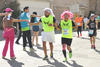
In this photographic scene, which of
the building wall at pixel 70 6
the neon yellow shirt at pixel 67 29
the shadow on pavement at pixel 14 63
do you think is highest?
the building wall at pixel 70 6

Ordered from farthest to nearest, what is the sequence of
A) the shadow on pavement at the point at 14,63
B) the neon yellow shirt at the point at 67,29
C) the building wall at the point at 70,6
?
the building wall at the point at 70,6 < the neon yellow shirt at the point at 67,29 < the shadow on pavement at the point at 14,63

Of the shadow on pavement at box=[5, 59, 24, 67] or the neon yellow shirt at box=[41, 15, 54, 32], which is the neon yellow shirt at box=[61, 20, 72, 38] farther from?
the shadow on pavement at box=[5, 59, 24, 67]

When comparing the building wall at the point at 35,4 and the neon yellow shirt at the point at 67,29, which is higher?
the building wall at the point at 35,4

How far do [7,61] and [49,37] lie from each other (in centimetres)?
162

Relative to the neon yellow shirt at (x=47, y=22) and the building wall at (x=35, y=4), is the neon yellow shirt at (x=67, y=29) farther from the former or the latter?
the building wall at (x=35, y=4)

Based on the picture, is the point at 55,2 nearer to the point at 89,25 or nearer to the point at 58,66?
the point at 89,25

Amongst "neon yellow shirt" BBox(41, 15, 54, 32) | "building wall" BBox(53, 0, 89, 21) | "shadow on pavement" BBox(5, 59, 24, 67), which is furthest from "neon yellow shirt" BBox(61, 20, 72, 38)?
"building wall" BBox(53, 0, 89, 21)

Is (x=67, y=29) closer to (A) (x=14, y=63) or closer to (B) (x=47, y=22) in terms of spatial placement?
(B) (x=47, y=22)

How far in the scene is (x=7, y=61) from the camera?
6918mm

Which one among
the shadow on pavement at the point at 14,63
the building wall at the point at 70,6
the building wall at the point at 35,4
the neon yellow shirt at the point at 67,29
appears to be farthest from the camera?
the building wall at the point at 70,6

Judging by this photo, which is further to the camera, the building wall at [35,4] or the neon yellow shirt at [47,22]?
the building wall at [35,4]

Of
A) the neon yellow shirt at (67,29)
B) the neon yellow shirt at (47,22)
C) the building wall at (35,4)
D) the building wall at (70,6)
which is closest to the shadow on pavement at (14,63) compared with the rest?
the neon yellow shirt at (47,22)

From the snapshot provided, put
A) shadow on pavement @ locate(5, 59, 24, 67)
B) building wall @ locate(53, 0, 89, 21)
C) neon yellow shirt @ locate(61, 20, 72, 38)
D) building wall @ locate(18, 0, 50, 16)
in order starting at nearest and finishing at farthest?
shadow on pavement @ locate(5, 59, 24, 67)
neon yellow shirt @ locate(61, 20, 72, 38)
building wall @ locate(18, 0, 50, 16)
building wall @ locate(53, 0, 89, 21)

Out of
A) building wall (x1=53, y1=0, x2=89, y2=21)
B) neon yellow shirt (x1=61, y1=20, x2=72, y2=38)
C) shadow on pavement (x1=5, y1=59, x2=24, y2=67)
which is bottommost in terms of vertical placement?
shadow on pavement (x1=5, y1=59, x2=24, y2=67)
